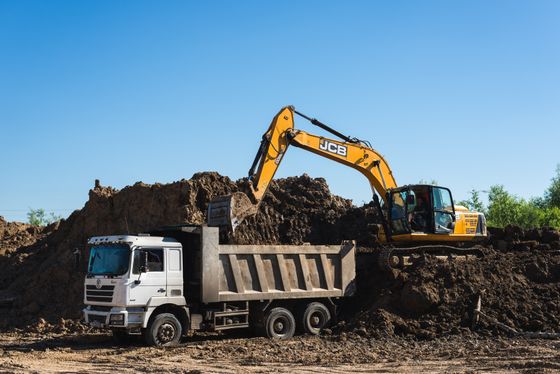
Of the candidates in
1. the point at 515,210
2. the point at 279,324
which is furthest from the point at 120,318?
the point at 515,210

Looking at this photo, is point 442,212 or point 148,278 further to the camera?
point 442,212

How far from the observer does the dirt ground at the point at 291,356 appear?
11789 mm

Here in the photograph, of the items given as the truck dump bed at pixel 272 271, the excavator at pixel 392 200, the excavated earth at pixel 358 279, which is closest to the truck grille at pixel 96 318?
the truck dump bed at pixel 272 271

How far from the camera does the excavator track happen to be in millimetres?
18766

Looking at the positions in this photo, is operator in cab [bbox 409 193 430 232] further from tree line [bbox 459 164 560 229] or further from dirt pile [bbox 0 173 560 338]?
tree line [bbox 459 164 560 229]

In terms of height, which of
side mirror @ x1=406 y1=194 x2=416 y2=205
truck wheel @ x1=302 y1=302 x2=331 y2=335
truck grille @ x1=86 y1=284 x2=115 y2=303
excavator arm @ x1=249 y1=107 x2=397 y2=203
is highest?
excavator arm @ x1=249 y1=107 x2=397 y2=203

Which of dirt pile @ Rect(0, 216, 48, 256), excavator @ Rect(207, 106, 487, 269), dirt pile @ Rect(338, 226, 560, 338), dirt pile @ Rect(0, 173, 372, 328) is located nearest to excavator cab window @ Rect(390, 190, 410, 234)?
excavator @ Rect(207, 106, 487, 269)

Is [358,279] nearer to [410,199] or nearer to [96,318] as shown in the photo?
[410,199]

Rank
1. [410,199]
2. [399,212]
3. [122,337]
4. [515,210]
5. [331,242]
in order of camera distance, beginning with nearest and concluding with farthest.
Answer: [122,337]
[410,199]
[399,212]
[331,242]
[515,210]

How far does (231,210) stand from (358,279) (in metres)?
4.91

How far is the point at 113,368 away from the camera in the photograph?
12.1 meters

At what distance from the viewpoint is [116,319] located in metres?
14.2

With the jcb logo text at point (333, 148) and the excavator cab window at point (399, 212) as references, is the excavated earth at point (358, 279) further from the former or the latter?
the jcb logo text at point (333, 148)

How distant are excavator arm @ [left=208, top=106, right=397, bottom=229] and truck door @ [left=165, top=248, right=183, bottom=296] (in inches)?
76.5
